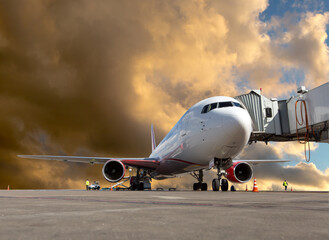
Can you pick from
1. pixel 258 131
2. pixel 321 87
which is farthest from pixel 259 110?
pixel 321 87

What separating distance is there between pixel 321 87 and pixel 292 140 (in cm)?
396

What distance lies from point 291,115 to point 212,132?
6.44 meters

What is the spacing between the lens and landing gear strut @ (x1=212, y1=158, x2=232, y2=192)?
10.5 m

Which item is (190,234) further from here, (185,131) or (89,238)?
(185,131)

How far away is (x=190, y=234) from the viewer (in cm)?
139

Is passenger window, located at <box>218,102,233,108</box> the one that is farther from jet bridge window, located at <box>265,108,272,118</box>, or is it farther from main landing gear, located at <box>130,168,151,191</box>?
main landing gear, located at <box>130,168,151,191</box>

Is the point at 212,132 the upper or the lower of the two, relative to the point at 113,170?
upper

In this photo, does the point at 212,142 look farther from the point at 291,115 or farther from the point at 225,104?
the point at 291,115

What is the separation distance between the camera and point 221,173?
1096cm

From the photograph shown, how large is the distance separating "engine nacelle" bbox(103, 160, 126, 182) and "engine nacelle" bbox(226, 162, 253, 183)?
17.4 feet

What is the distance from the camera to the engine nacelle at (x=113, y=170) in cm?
1486

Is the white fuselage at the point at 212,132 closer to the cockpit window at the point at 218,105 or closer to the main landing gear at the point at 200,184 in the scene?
the cockpit window at the point at 218,105

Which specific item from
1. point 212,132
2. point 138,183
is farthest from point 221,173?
point 138,183

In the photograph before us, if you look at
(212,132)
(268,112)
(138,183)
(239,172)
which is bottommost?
(138,183)
